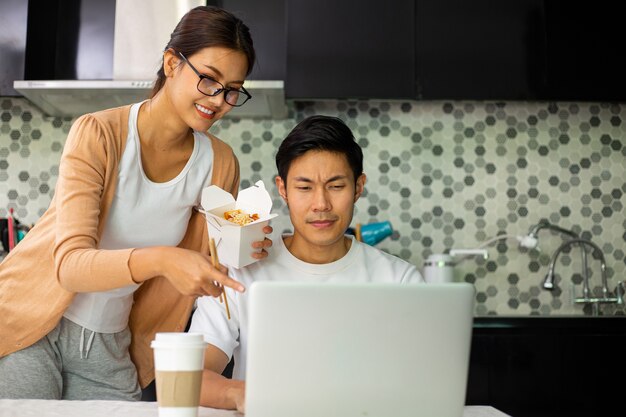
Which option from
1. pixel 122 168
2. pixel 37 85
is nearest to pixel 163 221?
pixel 122 168

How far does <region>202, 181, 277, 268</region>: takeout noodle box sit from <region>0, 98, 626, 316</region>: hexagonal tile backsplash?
64.8 inches

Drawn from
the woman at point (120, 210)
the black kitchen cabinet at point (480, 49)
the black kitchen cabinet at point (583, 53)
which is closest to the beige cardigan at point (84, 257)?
the woman at point (120, 210)

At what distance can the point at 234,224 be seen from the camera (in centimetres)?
150

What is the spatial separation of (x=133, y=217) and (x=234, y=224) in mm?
269

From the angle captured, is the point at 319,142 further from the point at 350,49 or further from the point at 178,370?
the point at 350,49

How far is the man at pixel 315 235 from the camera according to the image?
64.9 inches

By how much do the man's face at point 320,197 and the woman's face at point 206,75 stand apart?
255 mm

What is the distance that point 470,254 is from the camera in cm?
323

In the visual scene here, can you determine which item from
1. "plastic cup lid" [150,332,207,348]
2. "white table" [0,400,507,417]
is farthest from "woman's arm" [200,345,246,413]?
"plastic cup lid" [150,332,207,348]

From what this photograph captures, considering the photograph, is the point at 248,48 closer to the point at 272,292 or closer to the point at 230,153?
the point at 230,153

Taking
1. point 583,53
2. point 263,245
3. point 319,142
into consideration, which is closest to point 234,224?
point 263,245

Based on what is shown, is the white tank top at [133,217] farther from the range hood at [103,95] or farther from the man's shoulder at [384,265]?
the range hood at [103,95]

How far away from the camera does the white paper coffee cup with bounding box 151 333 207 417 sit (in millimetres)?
977

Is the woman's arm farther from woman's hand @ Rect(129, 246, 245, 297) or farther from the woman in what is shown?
the woman
